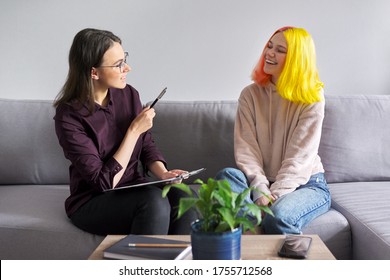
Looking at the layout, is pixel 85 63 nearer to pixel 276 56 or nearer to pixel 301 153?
pixel 276 56

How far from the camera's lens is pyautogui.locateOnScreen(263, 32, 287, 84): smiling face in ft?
6.91

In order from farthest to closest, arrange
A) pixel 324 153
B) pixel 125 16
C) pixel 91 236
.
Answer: pixel 125 16, pixel 324 153, pixel 91 236

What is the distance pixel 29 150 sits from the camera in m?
2.32

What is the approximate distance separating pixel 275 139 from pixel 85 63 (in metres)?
0.83

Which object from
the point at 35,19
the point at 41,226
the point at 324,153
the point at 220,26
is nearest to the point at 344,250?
the point at 324,153

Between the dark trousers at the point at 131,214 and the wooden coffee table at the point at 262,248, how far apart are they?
0.27 metres

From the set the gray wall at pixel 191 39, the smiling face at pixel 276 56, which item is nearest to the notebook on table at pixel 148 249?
the smiling face at pixel 276 56

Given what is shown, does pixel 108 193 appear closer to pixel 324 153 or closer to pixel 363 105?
pixel 324 153

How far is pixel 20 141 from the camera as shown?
2318 millimetres

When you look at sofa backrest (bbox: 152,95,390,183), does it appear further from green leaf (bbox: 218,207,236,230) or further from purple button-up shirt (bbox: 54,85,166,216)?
green leaf (bbox: 218,207,236,230)

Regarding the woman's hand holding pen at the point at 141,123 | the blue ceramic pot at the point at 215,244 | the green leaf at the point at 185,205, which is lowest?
the blue ceramic pot at the point at 215,244

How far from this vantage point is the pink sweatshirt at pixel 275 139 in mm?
1996

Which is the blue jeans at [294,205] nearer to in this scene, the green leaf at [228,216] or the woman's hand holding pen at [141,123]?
the woman's hand holding pen at [141,123]

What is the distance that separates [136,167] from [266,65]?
0.69 meters
